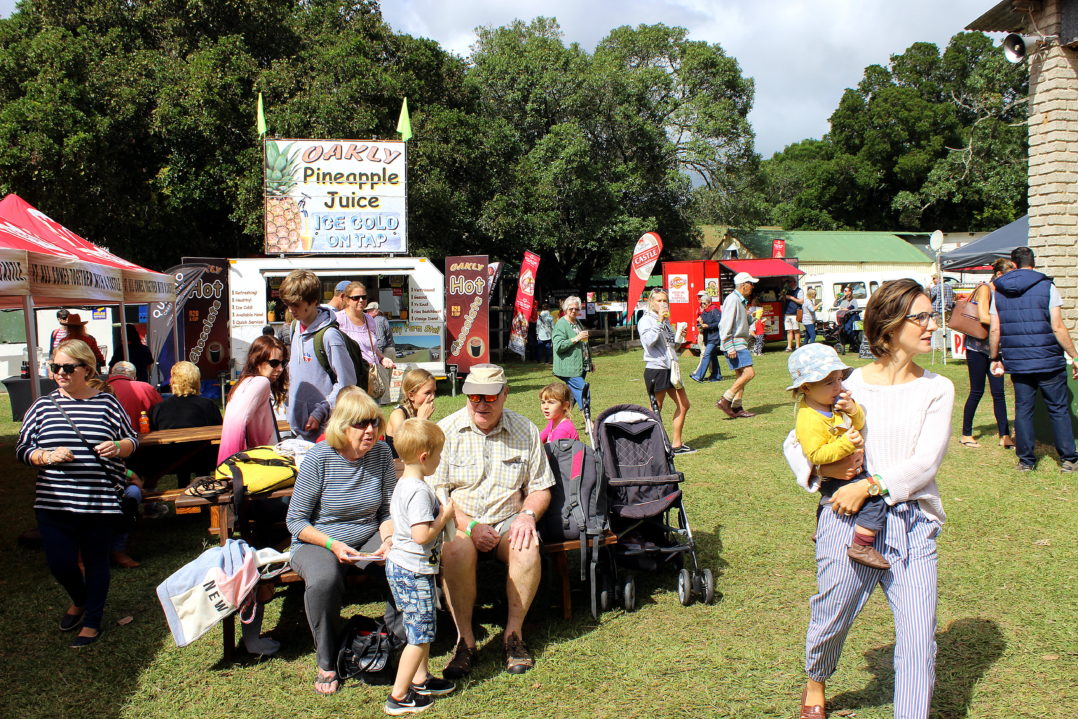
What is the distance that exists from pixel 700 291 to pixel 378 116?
9.70 m

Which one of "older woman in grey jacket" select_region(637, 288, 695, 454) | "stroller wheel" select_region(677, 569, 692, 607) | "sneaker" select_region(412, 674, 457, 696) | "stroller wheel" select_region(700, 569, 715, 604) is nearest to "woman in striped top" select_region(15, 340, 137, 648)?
"sneaker" select_region(412, 674, 457, 696)

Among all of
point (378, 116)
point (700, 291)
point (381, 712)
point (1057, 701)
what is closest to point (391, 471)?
point (381, 712)

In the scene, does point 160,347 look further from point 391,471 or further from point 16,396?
point 391,471

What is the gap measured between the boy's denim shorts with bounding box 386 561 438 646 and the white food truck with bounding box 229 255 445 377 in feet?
31.4

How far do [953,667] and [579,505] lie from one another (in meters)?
1.91

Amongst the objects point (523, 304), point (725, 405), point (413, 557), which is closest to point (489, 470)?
point (413, 557)

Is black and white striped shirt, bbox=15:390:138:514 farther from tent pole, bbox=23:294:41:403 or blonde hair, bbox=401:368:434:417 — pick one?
tent pole, bbox=23:294:41:403

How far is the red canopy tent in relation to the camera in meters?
5.66

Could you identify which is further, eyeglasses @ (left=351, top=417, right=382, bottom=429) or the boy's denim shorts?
eyeglasses @ (left=351, top=417, right=382, bottom=429)

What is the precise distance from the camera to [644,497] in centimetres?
473

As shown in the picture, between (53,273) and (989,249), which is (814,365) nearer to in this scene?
(53,273)

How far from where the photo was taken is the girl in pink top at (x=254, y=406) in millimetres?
→ 4973

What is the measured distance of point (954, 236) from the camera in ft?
152

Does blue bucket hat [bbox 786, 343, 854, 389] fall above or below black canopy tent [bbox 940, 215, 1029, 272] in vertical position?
below
